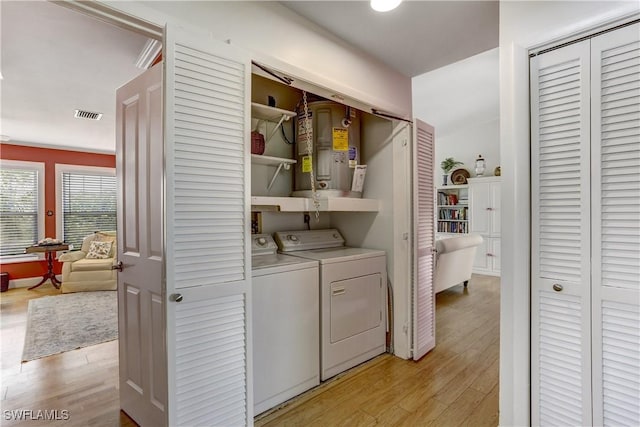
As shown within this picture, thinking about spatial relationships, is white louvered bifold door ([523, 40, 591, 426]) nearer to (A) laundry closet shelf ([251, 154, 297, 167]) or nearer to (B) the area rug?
(A) laundry closet shelf ([251, 154, 297, 167])

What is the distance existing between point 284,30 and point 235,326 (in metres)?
1.68

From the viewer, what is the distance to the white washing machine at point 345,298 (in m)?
2.33

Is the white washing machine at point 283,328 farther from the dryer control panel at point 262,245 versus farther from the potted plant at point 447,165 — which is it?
the potted plant at point 447,165

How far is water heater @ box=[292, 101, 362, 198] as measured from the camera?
103 inches

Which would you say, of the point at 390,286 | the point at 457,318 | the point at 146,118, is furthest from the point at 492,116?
the point at 146,118

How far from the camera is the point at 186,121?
4.66 feet

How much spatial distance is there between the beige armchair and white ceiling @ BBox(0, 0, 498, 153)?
269 centimetres

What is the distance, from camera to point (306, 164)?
259 cm

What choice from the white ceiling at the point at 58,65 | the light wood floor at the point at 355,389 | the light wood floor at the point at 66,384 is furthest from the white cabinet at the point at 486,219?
the light wood floor at the point at 66,384

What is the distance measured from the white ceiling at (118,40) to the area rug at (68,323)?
8.06 feet

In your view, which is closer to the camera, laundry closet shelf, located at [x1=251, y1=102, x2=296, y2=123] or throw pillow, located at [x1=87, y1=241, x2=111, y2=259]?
laundry closet shelf, located at [x1=251, y1=102, x2=296, y2=123]

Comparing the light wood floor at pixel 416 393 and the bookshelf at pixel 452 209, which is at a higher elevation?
the bookshelf at pixel 452 209

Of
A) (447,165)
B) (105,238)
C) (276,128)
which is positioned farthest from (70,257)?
(447,165)

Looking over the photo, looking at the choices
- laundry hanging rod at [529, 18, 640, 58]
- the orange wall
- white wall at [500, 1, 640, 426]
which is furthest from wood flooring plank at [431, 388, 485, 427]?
the orange wall
